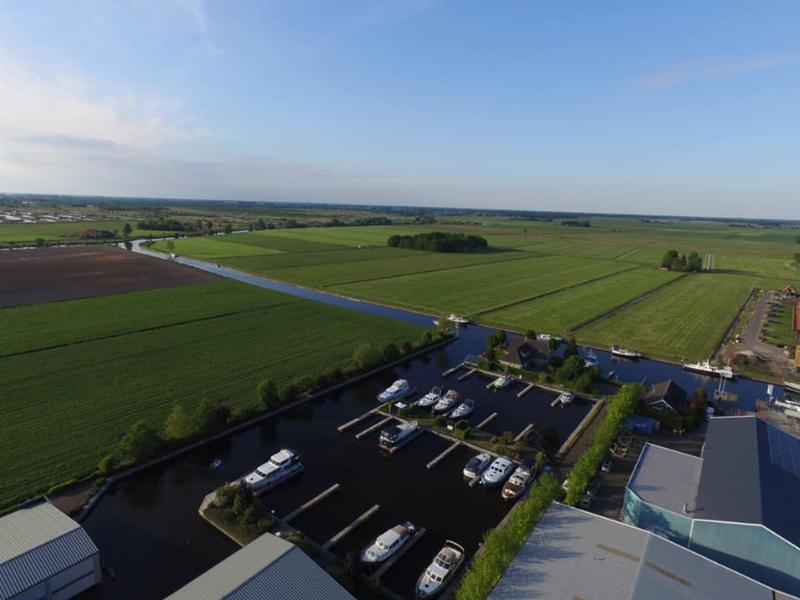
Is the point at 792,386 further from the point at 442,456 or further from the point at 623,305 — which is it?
the point at 442,456

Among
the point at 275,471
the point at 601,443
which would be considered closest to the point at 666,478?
the point at 601,443

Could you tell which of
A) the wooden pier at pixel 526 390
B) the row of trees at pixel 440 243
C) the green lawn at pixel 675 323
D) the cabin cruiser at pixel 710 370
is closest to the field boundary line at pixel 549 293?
the green lawn at pixel 675 323

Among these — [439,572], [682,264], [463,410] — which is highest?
[682,264]

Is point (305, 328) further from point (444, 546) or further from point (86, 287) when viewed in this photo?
point (86, 287)

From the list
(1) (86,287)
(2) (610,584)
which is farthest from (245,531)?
(1) (86,287)

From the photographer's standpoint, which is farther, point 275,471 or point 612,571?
point 275,471

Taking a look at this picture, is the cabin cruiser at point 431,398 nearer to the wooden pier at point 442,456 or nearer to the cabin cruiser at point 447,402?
the cabin cruiser at point 447,402

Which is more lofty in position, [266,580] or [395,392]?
[266,580]
